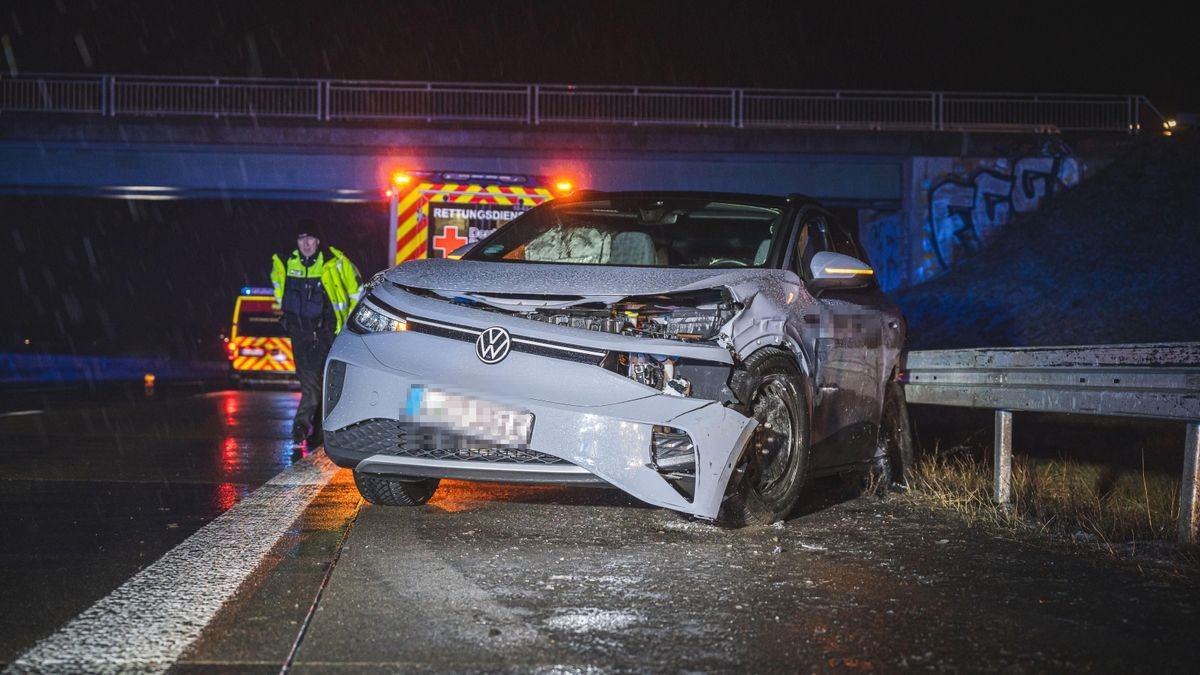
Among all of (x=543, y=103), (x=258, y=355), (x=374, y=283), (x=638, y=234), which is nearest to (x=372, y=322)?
(x=374, y=283)

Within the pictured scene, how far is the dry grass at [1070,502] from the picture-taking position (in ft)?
20.0

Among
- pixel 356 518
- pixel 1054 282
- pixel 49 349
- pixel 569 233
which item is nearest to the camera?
pixel 356 518

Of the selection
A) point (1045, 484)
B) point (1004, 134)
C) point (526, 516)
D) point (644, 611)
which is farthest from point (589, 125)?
point (644, 611)

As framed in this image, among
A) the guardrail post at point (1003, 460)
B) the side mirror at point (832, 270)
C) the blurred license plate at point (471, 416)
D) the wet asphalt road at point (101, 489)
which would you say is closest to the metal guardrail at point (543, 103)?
the wet asphalt road at point (101, 489)

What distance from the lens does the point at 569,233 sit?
7355mm

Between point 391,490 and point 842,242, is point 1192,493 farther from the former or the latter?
point 391,490

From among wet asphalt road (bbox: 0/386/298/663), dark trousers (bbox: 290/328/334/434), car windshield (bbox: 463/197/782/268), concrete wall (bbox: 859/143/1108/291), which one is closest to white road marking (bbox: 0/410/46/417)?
wet asphalt road (bbox: 0/386/298/663)

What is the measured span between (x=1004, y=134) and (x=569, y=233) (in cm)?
2473

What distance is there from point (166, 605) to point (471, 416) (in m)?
1.54

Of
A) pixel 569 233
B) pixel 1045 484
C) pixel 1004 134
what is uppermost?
pixel 1004 134

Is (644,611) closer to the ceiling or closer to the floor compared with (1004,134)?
closer to the floor

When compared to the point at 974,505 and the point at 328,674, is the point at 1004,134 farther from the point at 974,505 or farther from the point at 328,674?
the point at 328,674

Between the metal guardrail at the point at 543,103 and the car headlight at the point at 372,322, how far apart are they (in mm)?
23250

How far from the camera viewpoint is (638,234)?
7.05 m
